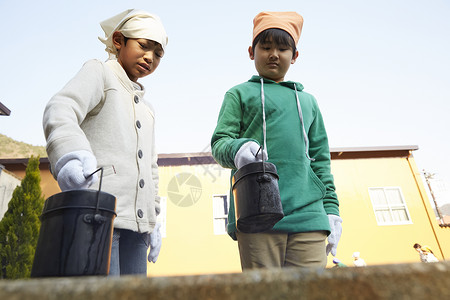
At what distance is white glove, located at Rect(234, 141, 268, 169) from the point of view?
164 cm

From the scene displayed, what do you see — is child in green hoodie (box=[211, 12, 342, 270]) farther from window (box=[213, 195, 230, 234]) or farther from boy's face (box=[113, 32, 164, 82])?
window (box=[213, 195, 230, 234])

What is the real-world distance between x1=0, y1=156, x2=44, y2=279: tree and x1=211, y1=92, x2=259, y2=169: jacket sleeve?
6.58 metres

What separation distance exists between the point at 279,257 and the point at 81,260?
104 cm

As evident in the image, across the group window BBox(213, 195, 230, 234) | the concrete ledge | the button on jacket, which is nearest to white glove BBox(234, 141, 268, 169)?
the button on jacket

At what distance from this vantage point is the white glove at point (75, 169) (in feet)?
4.10

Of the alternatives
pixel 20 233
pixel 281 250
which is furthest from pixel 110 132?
pixel 20 233

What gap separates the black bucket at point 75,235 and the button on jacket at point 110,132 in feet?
1.09

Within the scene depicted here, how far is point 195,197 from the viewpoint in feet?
33.7

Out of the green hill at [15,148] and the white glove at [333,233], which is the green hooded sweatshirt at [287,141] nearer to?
the white glove at [333,233]

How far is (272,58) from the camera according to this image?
7.38 feet

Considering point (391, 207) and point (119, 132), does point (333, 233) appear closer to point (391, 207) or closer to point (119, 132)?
point (119, 132)

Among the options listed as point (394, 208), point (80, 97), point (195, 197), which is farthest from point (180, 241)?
point (80, 97)

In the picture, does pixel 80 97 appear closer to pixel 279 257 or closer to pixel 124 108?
pixel 124 108

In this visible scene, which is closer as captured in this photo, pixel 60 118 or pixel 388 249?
pixel 60 118
